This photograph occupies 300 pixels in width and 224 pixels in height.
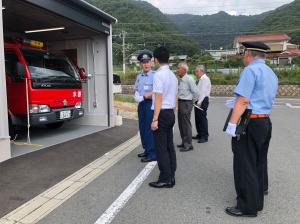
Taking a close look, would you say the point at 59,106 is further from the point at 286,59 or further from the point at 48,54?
the point at 286,59

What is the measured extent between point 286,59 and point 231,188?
178 feet

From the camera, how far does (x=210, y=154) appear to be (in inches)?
271

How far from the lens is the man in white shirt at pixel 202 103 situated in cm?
814

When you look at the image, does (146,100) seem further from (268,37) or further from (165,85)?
(268,37)

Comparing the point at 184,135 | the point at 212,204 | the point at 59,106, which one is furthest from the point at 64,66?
the point at 212,204

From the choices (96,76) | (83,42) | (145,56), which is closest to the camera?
(145,56)

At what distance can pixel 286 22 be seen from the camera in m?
62.0

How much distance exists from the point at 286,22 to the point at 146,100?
2484 inches

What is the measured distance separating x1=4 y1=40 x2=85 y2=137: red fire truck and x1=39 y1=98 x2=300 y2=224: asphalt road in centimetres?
246

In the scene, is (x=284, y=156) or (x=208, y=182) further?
(x=284, y=156)

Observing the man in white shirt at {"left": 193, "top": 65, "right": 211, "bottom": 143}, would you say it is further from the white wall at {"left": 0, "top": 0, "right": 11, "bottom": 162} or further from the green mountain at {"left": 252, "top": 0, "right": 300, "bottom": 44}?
the green mountain at {"left": 252, "top": 0, "right": 300, "bottom": 44}

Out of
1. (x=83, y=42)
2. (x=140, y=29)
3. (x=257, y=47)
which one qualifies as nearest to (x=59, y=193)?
(x=257, y=47)

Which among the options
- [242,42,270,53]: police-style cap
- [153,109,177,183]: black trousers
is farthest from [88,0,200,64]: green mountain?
[242,42,270,53]: police-style cap

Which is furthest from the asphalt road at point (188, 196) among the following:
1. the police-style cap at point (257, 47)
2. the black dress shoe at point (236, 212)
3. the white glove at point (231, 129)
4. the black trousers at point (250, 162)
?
the police-style cap at point (257, 47)
